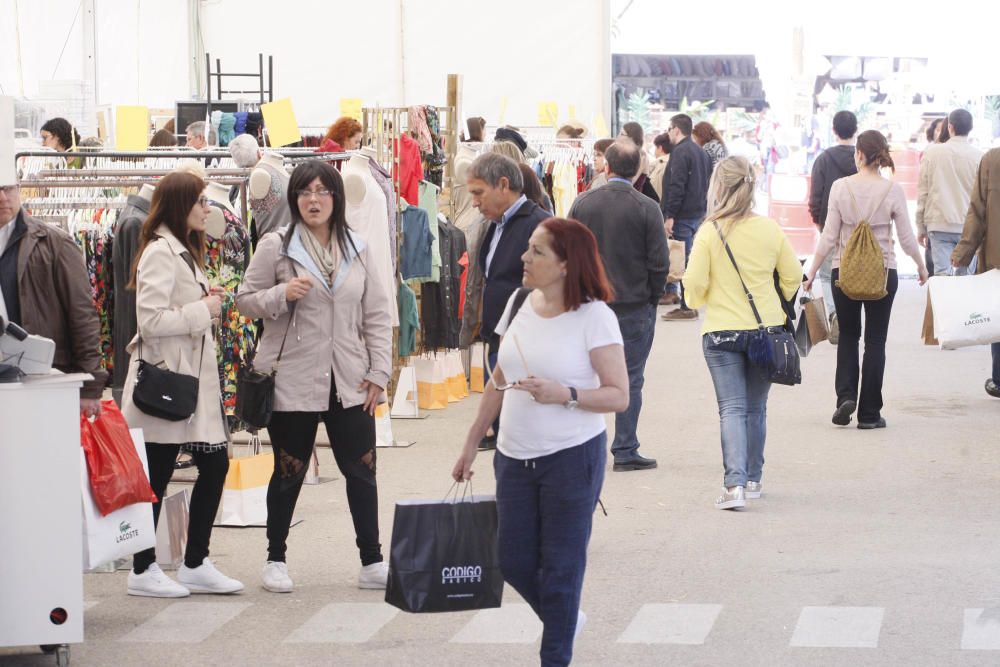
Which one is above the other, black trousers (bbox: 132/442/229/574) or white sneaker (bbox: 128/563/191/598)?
black trousers (bbox: 132/442/229/574)

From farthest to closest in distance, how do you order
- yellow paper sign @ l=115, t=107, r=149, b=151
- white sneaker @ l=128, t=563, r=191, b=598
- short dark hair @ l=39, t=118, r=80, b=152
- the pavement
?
short dark hair @ l=39, t=118, r=80, b=152 < yellow paper sign @ l=115, t=107, r=149, b=151 < white sneaker @ l=128, t=563, r=191, b=598 < the pavement

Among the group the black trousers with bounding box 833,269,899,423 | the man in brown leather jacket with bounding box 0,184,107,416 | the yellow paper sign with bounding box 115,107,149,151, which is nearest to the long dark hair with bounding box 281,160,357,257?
the man in brown leather jacket with bounding box 0,184,107,416

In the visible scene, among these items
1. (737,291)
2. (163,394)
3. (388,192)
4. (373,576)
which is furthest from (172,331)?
(388,192)

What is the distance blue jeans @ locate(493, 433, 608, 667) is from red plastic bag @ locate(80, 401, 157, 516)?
158 cm

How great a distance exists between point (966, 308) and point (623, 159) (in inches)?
116

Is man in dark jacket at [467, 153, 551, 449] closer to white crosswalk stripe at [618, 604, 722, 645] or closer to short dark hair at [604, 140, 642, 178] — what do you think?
short dark hair at [604, 140, 642, 178]

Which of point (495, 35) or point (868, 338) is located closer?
point (868, 338)

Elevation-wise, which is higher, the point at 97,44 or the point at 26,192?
the point at 97,44

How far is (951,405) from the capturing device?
1058 cm

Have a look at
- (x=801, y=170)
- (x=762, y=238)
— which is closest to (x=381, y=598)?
(x=762, y=238)

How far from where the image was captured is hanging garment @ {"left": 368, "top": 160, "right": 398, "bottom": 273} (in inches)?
355

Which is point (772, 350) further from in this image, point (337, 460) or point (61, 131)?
point (61, 131)

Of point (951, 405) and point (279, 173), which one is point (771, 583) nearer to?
point (279, 173)

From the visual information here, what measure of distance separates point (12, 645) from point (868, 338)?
623cm
